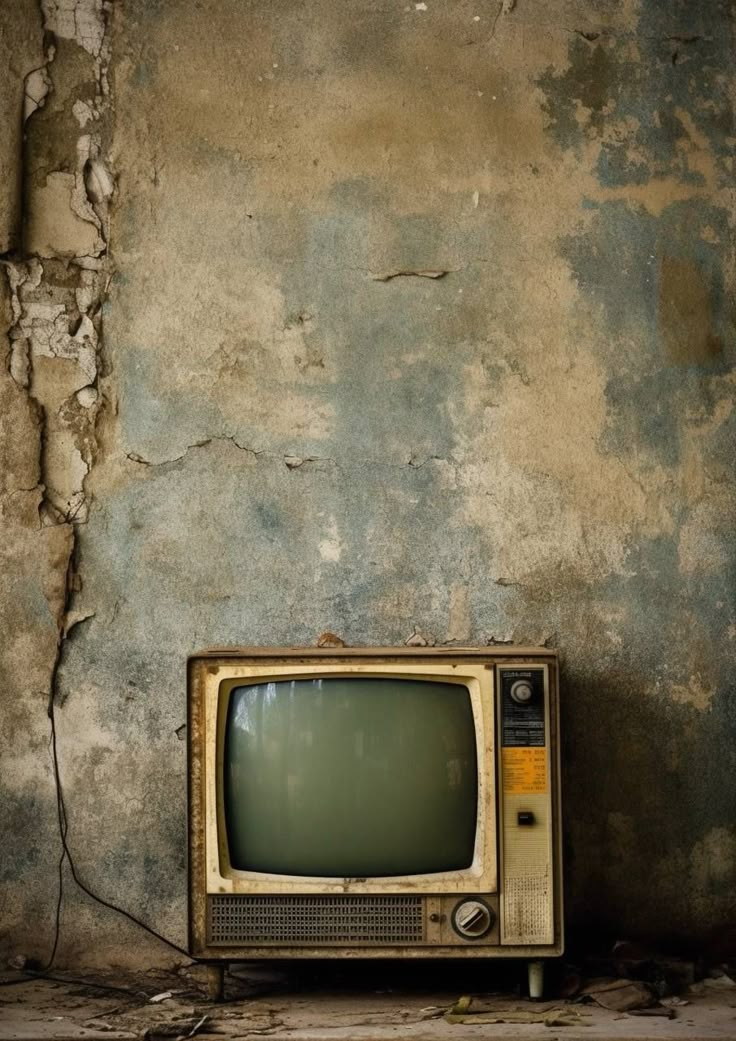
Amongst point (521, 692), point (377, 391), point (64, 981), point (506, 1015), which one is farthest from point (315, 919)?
point (377, 391)

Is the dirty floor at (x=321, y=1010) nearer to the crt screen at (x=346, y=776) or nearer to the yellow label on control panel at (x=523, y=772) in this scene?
the crt screen at (x=346, y=776)

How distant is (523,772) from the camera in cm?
227

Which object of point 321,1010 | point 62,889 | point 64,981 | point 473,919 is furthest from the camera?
point 62,889

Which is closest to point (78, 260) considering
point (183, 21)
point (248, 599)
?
point (183, 21)

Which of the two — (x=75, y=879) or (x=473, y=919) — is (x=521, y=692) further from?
(x=75, y=879)

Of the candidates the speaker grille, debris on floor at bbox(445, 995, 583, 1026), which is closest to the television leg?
the speaker grille

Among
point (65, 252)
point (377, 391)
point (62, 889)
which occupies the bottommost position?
point (62, 889)

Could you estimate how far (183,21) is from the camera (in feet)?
9.43

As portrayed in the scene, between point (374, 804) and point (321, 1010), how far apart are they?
0.44 m

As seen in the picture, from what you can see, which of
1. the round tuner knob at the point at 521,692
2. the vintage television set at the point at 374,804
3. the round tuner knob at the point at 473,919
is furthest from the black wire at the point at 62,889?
the round tuner knob at the point at 521,692

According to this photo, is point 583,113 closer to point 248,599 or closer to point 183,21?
point 183,21

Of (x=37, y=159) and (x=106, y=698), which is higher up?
(x=37, y=159)

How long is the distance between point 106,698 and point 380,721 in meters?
0.80

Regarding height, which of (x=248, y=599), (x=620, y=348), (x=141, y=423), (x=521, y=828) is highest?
(x=620, y=348)
